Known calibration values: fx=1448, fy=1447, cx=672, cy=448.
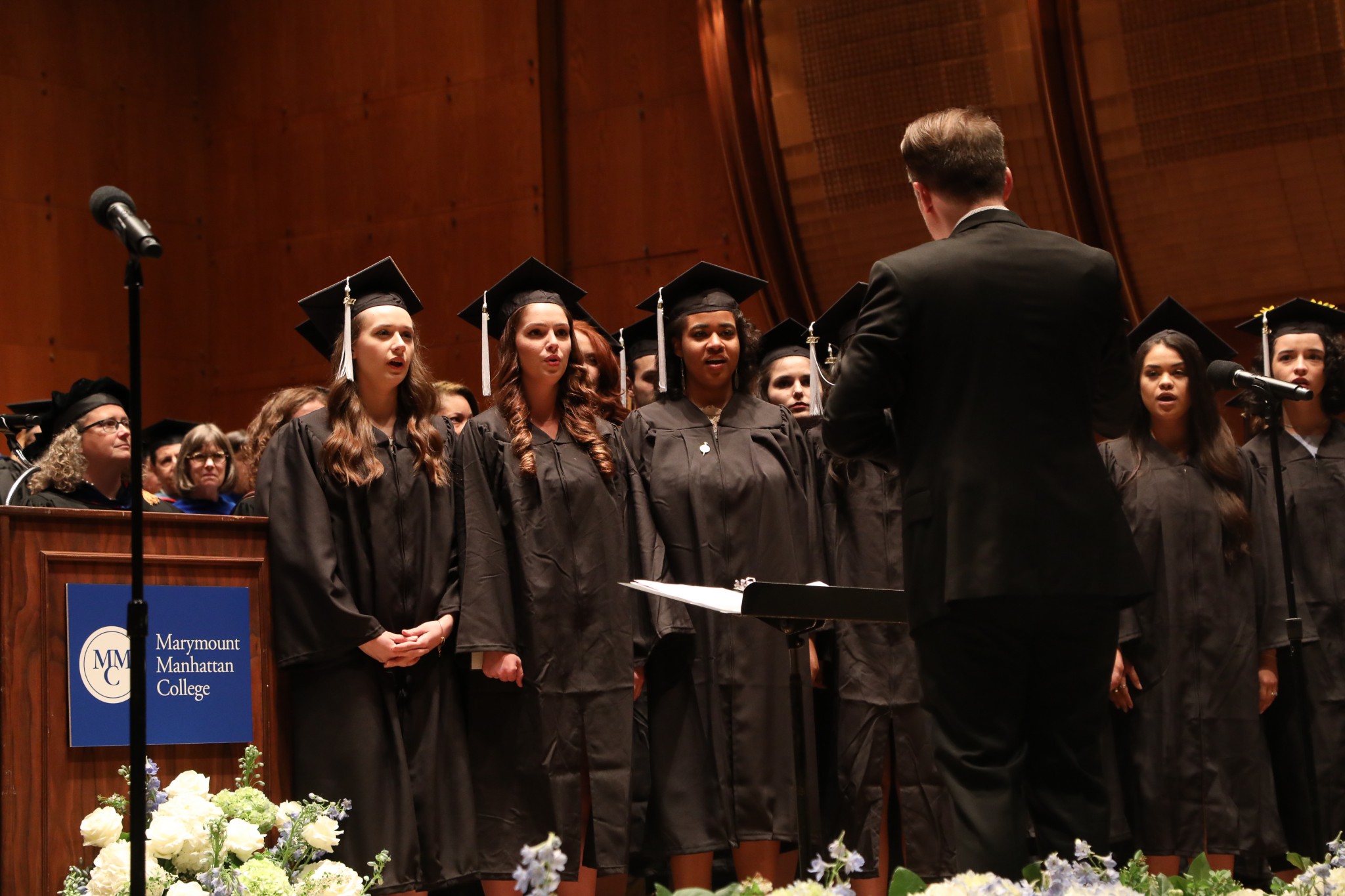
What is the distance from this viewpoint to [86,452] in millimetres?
5531

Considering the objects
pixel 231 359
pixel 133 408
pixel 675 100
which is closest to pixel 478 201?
pixel 675 100

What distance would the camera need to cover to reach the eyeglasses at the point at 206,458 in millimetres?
5875

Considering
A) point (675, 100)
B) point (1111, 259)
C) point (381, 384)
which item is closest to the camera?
point (1111, 259)

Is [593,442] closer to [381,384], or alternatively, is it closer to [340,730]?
[381,384]

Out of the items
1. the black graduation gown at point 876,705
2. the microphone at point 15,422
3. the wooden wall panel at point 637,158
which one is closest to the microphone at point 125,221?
the black graduation gown at point 876,705

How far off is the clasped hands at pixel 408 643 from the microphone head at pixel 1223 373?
2211 millimetres

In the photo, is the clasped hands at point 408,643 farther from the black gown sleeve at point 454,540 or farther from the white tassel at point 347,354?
the white tassel at point 347,354

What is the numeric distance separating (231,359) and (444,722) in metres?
4.72

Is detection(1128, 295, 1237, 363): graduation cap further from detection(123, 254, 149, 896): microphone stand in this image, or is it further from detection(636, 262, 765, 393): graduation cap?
detection(123, 254, 149, 896): microphone stand

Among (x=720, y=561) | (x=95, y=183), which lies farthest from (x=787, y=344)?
(x=95, y=183)

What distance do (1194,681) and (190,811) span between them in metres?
3.06

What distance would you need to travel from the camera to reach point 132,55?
8.02 meters

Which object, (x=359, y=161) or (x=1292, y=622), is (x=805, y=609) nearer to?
(x=1292, y=622)

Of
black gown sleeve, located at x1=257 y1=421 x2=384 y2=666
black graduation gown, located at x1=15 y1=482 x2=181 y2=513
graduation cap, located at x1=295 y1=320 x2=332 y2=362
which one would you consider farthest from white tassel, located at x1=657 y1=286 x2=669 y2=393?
black graduation gown, located at x1=15 y1=482 x2=181 y2=513
